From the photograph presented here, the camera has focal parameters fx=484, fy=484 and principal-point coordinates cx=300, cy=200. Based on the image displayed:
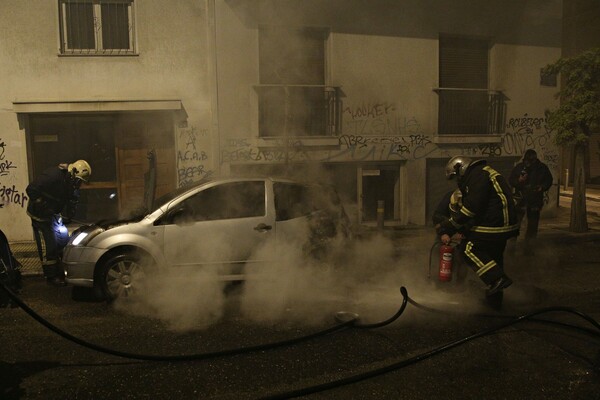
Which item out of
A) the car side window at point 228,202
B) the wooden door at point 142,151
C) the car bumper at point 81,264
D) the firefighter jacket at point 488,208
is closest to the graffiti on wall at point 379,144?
the wooden door at point 142,151

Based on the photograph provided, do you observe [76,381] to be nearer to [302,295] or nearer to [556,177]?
[302,295]

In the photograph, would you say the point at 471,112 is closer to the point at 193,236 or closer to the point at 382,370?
the point at 193,236

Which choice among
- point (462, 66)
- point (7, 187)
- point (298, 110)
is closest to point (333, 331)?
point (298, 110)

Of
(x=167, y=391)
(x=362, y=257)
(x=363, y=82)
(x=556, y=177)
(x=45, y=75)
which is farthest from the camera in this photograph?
(x=556, y=177)

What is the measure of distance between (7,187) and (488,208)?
775cm

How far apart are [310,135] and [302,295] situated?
428 centimetres

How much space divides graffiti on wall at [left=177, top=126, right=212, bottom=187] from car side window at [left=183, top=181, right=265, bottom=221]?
368 centimetres

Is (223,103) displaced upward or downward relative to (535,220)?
upward

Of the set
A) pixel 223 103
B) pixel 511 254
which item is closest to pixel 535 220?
pixel 511 254

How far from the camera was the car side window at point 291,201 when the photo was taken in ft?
16.6

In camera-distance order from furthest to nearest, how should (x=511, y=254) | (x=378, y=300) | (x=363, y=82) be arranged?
(x=363, y=82), (x=511, y=254), (x=378, y=300)

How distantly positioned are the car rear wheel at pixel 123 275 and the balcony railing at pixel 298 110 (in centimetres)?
364

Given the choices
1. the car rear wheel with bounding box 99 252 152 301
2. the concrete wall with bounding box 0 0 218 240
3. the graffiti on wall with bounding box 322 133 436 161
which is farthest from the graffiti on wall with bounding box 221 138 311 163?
the car rear wheel with bounding box 99 252 152 301

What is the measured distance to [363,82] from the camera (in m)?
8.88
